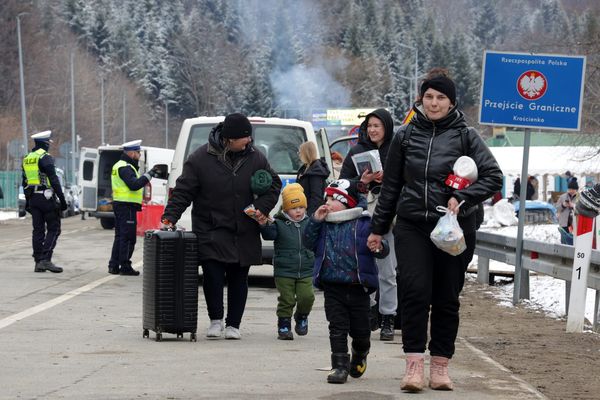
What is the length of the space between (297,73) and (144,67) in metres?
24.4

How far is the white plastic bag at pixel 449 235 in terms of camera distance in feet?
25.9

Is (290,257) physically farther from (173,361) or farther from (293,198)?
(173,361)

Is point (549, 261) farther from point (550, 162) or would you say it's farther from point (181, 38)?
point (181, 38)

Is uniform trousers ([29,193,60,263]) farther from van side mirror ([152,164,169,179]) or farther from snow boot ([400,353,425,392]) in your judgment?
snow boot ([400,353,425,392])

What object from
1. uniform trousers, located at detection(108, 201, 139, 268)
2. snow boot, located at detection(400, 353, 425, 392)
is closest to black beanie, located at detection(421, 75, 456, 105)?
snow boot, located at detection(400, 353, 425, 392)

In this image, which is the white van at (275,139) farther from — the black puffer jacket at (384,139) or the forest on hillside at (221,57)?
the forest on hillside at (221,57)

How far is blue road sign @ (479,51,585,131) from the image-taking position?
1532cm

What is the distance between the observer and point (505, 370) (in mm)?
9391

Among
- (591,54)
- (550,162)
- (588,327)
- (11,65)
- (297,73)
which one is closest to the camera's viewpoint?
(588,327)

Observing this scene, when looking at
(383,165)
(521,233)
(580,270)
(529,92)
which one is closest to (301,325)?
(383,165)

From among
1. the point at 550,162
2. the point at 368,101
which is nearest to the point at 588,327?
the point at 550,162

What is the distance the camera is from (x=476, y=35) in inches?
7589

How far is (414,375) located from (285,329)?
3108 millimetres

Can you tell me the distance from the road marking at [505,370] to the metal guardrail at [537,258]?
5.63 feet
